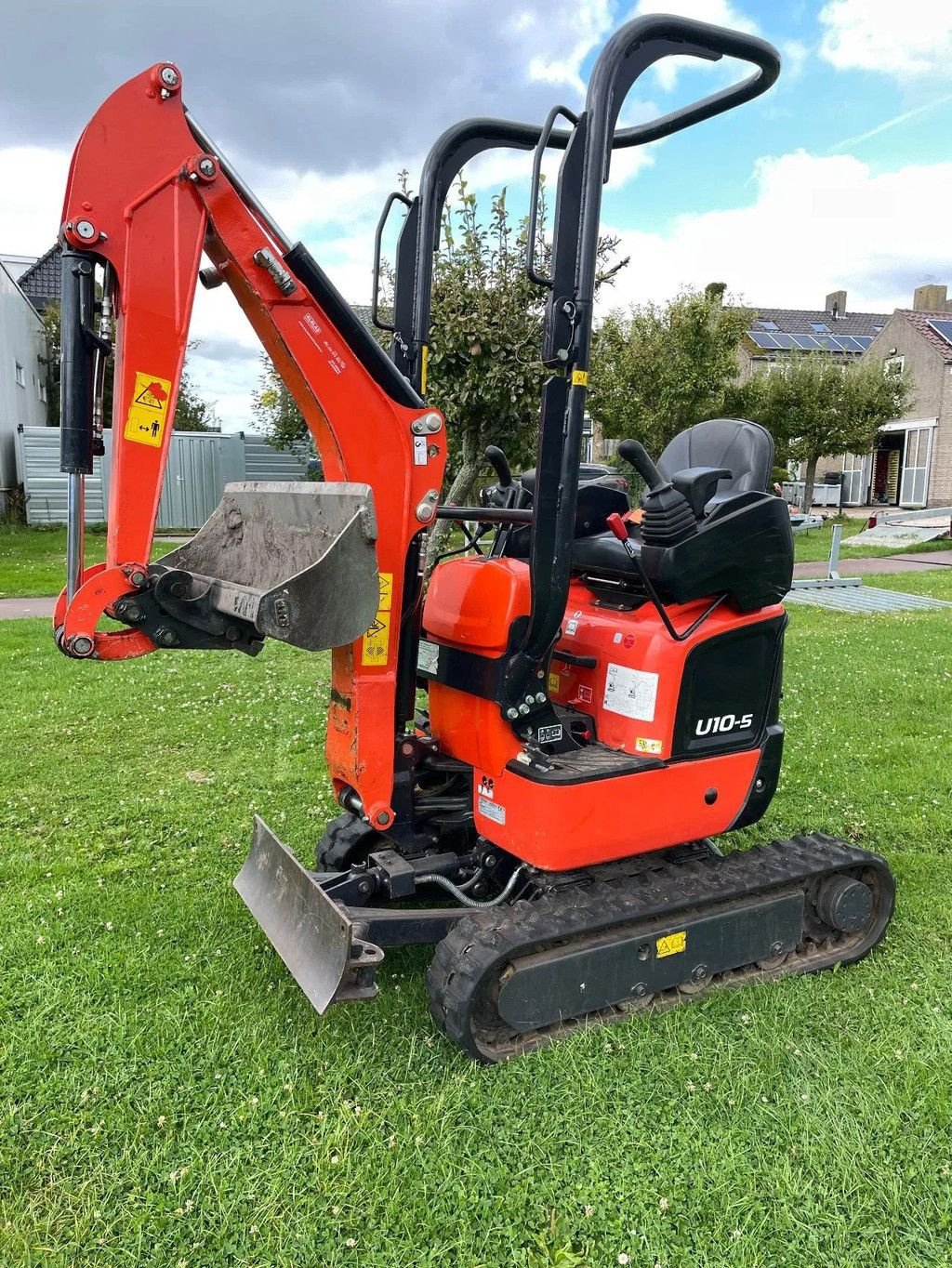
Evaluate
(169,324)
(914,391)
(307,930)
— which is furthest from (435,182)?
(914,391)

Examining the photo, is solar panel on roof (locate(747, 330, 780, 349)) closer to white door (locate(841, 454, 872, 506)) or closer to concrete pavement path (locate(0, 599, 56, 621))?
white door (locate(841, 454, 872, 506))

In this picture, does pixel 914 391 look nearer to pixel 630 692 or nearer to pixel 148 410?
pixel 630 692

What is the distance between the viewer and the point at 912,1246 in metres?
2.57

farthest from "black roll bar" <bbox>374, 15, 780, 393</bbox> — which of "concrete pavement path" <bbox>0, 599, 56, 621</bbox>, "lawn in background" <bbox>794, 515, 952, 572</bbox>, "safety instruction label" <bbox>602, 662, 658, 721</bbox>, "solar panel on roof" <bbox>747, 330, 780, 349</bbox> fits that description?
"solar panel on roof" <bbox>747, 330, 780, 349</bbox>

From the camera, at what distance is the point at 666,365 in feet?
65.1

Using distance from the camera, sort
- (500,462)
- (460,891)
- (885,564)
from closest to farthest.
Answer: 1. (460,891)
2. (500,462)
3. (885,564)

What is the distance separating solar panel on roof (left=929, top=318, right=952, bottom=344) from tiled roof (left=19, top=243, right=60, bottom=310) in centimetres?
2977

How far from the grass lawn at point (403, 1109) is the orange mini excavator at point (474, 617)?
10.2 inches

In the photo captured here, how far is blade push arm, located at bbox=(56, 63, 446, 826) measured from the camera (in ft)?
9.46

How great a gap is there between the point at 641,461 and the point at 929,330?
36054 mm

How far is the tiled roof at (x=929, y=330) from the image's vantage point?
109ft

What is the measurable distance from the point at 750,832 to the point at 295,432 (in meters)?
16.9

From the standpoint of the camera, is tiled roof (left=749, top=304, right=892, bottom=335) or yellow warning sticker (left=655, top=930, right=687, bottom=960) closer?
yellow warning sticker (left=655, top=930, right=687, bottom=960)

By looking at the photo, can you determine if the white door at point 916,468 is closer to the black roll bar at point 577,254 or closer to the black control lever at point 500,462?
the black control lever at point 500,462
